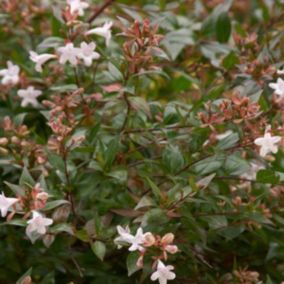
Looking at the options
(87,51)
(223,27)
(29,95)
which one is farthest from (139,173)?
(223,27)

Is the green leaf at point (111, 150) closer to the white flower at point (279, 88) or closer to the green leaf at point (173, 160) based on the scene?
the green leaf at point (173, 160)

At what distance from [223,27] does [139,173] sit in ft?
2.83

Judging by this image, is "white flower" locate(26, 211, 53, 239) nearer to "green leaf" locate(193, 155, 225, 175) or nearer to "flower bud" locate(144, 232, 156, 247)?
"flower bud" locate(144, 232, 156, 247)

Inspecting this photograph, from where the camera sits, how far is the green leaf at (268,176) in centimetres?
162

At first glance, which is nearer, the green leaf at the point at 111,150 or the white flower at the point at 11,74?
the green leaf at the point at 111,150

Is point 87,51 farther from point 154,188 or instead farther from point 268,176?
point 268,176

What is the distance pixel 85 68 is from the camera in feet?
7.05

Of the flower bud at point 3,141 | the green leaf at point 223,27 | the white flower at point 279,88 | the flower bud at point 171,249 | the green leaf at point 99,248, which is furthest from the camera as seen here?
the green leaf at point 223,27

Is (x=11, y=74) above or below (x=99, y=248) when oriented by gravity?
above

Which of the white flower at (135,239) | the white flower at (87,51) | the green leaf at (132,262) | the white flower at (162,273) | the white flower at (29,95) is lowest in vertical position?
the green leaf at (132,262)

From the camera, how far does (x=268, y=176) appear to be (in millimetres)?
1630

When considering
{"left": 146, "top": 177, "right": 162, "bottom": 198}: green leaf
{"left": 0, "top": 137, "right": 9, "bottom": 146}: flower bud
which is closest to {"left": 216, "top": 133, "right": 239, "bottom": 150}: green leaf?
{"left": 146, "top": 177, "right": 162, "bottom": 198}: green leaf

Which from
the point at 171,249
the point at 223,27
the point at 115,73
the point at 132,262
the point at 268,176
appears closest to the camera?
the point at 171,249

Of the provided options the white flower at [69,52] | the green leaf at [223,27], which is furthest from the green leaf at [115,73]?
the green leaf at [223,27]
